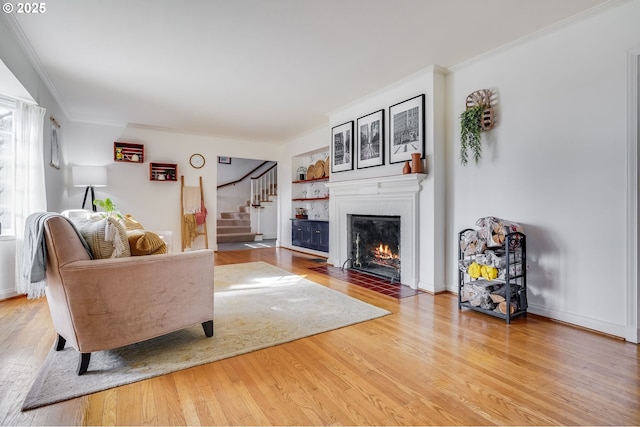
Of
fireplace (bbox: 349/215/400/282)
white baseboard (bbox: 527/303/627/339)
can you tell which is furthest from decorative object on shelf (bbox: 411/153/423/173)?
white baseboard (bbox: 527/303/627/339)

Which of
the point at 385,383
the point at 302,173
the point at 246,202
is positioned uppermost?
the point at 302,173

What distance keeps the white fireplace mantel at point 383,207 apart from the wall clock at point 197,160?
321cm

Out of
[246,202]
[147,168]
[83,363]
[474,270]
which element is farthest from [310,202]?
[83,363]

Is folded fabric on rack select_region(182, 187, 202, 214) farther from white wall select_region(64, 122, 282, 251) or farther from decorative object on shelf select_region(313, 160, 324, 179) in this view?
decorative object on shelf select_region(313, 160, 324, 179)

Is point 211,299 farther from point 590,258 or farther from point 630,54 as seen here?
point 630,54

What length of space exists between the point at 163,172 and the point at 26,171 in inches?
117

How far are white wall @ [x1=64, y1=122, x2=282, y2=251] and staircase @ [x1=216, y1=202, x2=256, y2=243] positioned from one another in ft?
6.57

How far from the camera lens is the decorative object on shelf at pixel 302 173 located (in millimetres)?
7409

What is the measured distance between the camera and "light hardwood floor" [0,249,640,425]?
1.49 m

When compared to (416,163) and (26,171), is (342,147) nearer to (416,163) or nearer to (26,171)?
(416,163)

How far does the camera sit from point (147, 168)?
6324mm

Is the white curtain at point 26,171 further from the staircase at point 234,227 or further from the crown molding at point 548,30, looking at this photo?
the staircase at point 234,227

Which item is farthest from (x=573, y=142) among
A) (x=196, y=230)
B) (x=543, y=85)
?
(x=196, y=230)

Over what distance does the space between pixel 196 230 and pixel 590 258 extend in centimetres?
633
